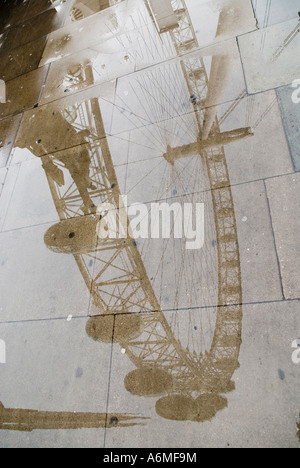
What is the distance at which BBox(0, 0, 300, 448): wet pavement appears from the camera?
2.92 metres

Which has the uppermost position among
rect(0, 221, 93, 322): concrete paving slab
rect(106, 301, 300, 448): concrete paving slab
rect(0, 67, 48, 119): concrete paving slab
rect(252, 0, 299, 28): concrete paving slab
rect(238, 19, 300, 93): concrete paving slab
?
rect(0, 67, 48, 119): concrete paving slab

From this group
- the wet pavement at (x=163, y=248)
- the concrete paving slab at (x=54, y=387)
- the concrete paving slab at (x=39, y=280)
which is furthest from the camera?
the concrete paving slab at (x=39, y=280)

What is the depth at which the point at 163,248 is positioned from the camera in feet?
12.5

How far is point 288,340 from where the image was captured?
2865 mm

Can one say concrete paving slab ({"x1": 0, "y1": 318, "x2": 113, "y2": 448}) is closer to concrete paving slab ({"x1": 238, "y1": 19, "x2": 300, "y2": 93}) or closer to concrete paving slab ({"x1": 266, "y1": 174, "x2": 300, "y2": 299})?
concrete paving slab ({"x1": 266, "y1": 174, "x2": 300, "y2": 299})

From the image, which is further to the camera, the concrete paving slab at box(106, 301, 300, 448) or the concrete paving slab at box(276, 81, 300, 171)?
the concrete paving slab at box(276, 81, 300, 171)

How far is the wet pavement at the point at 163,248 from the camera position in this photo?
115 inches

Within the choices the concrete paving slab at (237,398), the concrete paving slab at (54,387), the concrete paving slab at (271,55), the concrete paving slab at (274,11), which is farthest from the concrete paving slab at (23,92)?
the concrete paving slab at (237,398)

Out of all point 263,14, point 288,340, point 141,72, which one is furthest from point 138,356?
point 263,14

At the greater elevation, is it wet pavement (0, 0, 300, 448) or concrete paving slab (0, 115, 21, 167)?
concrete paving slab (0, 115, 21, 167)

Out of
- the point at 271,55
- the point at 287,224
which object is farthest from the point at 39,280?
the point at 271,55

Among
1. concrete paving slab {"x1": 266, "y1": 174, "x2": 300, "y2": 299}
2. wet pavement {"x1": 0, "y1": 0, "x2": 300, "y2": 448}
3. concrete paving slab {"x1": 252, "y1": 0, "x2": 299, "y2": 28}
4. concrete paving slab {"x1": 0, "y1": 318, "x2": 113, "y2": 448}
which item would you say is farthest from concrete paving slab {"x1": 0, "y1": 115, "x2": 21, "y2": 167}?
concrete paving slab {"x1": 252, "y1": 0, "x2": 299, "y2": 28}

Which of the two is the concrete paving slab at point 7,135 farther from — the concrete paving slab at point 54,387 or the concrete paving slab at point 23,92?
the concrete paving slab at point 54,387

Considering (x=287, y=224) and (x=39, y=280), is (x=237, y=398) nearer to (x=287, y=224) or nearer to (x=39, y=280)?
(x=287, y=224)
